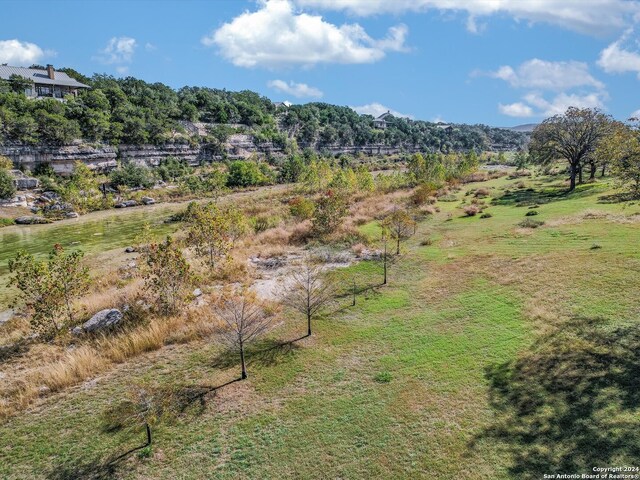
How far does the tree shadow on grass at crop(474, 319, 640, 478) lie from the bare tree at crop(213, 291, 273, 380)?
314 inches

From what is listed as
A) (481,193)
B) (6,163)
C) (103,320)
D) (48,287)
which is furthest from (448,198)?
(6,163)

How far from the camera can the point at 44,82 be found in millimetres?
90188

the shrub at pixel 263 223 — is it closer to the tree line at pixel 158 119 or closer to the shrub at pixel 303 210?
the shrub at pixel 303 210

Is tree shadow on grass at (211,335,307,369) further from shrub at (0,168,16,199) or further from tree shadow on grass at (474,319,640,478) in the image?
shrub at (0,168,16,199)

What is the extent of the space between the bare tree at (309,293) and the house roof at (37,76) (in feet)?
327

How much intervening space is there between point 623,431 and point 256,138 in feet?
396

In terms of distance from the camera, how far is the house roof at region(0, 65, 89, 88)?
86012 millimetres

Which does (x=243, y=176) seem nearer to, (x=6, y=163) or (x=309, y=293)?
(x=6, y=163)

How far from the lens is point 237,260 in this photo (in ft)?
83.7

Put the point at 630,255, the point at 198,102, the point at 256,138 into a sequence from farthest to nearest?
the point at 198,102 → the point at 256,138 → the point at 630,255

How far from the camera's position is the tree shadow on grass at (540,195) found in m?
40.7

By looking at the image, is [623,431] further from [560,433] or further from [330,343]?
[330,343]

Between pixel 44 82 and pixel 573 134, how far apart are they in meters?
109

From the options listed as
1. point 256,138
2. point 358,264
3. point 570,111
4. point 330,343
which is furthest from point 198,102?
point 330,343
